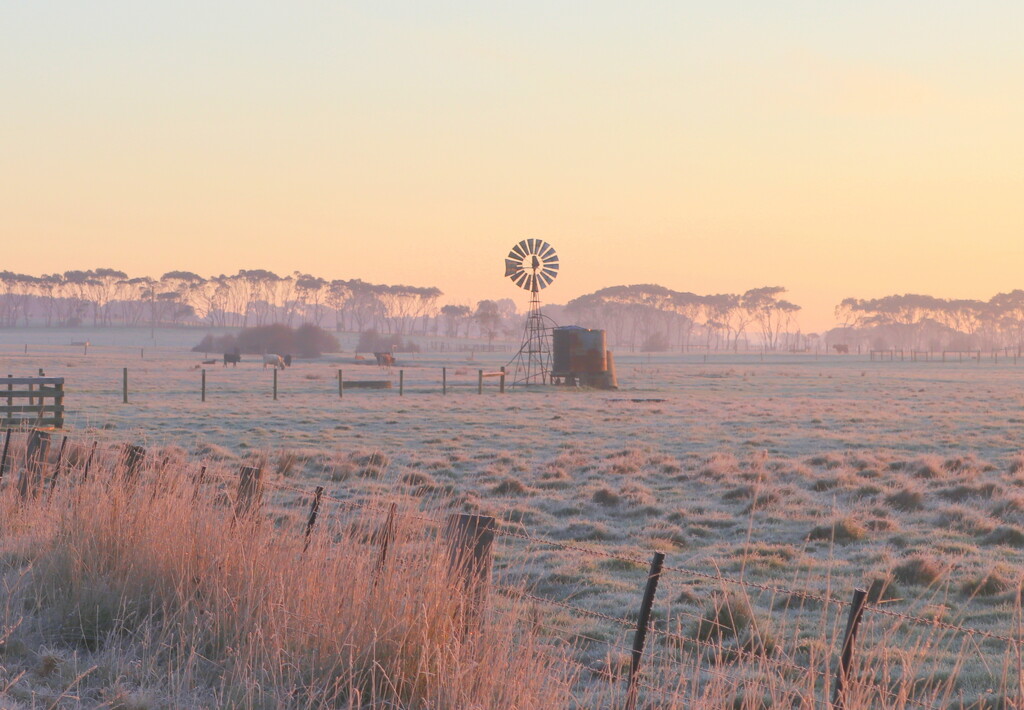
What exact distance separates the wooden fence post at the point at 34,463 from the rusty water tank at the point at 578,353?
37.6 metres

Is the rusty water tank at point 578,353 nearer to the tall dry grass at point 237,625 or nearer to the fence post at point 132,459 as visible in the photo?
the fence post at point 132,459

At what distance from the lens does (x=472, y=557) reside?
5.45 m

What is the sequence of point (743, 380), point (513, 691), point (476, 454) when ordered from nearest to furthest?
1. point (513, 691)
2. point (476, 454)
3. point (743, 380)

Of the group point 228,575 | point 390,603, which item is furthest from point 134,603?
point 390,603

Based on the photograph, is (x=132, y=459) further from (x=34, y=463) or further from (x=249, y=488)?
(x=34, y=463)

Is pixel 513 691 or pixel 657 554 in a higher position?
pixel 657 554

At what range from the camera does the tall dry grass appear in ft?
15.8

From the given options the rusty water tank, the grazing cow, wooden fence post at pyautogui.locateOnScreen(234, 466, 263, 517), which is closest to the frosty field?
wooden fence post at pyautogui.locateOnScreen(234, 466, 263, 517)

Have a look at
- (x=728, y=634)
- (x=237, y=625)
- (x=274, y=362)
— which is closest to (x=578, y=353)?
(x=274, y=362)

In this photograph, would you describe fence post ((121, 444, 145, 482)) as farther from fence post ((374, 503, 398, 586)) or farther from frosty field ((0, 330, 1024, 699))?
fence post ((374, 503, 398, 586))

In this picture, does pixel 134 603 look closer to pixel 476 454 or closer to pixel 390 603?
pixel 390 603

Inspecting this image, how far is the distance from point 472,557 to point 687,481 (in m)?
11.7

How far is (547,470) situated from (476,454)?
2.97m

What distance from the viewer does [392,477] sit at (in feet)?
53.8
